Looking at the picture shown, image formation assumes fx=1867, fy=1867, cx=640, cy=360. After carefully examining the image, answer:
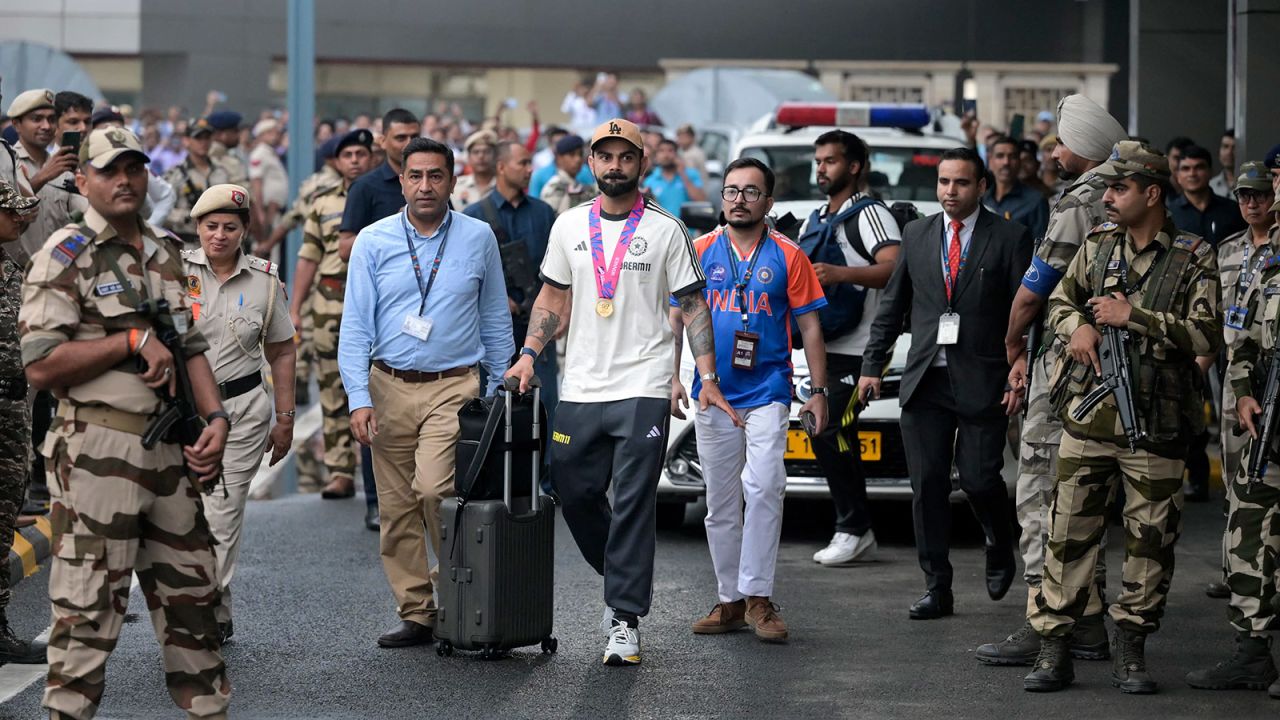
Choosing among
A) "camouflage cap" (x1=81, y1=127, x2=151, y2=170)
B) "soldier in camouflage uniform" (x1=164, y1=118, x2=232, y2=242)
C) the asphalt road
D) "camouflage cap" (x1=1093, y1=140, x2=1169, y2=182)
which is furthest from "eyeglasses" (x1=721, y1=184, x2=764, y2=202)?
"soldier in camouflage uniform" (x1=164, y1=118, x2=232, y2=242)

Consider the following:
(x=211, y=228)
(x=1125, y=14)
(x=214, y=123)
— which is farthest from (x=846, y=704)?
(x=1125, y=14)

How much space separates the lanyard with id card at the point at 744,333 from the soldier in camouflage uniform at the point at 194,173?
777 centimetres

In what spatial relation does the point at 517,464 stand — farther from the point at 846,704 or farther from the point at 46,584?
the point at 46,584

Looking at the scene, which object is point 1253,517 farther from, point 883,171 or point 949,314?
point 883,171

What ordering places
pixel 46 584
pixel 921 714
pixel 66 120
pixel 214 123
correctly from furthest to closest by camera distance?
pixel 214 123 < pixel 66 120 < pixel 46 584 < pixel 921 714

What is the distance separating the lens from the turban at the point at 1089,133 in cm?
815

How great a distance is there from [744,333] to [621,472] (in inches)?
40.8

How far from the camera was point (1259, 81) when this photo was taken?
14008mm

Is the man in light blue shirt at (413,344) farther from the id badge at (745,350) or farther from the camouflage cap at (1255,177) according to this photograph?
the camouflage cap at (1255,177)

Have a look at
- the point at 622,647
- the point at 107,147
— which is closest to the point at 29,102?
the point at 107,147

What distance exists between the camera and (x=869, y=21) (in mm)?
39469

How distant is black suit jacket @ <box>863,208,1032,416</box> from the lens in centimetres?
862

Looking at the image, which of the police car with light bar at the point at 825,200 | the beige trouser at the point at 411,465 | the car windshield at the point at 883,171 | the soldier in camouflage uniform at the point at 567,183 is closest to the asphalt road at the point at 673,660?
the beige trouser at the point at 411,465

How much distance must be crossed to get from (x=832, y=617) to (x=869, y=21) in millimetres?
32016
